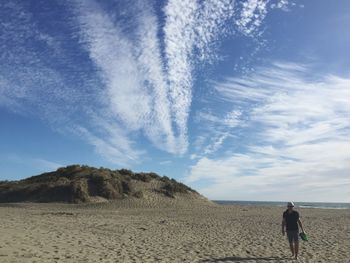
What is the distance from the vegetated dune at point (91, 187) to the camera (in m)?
40.2

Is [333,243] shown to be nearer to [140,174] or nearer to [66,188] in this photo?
[66,188]

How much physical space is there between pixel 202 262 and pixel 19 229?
29.9ft

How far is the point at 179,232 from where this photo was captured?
2175cm

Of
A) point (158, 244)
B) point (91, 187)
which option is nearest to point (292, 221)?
point (158, 244)

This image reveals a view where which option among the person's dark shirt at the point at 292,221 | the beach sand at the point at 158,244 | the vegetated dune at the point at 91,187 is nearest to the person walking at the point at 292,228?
the person's dark shirt at the point at 292,221

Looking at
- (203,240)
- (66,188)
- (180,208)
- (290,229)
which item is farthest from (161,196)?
(290,229)

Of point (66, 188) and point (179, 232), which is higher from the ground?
point (66, 188)

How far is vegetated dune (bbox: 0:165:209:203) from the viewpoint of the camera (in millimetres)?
40250

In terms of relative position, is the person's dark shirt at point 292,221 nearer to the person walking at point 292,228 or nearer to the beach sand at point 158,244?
the person walking at point 292,228

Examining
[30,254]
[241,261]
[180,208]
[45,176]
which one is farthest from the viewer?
[45,176]

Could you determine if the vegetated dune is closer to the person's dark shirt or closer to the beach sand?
the beach sand

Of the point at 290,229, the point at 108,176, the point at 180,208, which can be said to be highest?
the point at 108,176

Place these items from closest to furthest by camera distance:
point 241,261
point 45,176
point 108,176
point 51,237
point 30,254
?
point 30,254, point 241,261, point 51,237, point 108,176, point 45,176

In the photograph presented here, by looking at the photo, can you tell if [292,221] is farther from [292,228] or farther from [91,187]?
[91,187]
